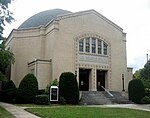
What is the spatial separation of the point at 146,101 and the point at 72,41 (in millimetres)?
12559

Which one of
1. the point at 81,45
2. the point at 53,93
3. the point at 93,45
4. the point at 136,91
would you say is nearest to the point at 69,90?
the point at 53,93

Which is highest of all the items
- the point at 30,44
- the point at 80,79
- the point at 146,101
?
the point at 30,44

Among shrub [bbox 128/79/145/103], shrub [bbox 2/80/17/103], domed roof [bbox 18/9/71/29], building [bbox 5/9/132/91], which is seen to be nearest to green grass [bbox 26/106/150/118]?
shrub [bbox 2/80/17/103]

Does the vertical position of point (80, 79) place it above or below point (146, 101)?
above

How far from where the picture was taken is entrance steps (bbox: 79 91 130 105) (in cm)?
3109

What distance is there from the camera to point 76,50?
3678cm

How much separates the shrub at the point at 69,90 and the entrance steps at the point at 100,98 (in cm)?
141

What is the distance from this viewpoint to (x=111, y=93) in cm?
3634

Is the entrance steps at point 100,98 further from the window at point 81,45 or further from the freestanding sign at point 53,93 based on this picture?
the window at point 81,45

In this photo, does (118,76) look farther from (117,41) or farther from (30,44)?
(30,44)

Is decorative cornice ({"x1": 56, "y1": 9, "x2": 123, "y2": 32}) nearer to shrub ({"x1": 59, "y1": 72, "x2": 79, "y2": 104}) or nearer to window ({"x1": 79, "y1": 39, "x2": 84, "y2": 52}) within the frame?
window ({"x1": 79, "y1": 39, "x2": 84, "y2": 52})

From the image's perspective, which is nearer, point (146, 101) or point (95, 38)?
point (146, 101)

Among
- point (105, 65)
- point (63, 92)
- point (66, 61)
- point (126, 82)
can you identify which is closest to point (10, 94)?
point (63, 92)

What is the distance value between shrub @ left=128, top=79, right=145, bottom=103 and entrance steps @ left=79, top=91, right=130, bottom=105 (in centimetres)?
96
